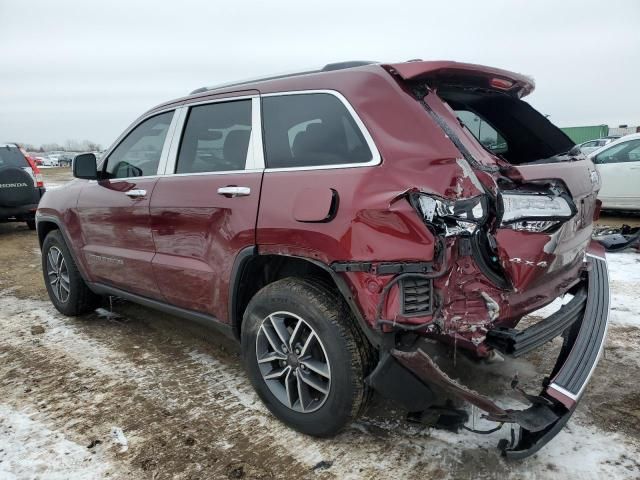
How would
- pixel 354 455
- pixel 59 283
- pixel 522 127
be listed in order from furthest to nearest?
pixel 59 283, pixel 522 127, pixel 354 455

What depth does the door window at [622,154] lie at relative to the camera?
9.13 metres

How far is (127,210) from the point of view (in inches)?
145

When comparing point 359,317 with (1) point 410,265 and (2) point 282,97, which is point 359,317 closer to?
(1) point 410,265

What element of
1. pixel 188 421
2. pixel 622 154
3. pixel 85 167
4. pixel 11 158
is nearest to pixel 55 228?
pixel 85 167

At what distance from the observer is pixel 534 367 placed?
347 centimetres

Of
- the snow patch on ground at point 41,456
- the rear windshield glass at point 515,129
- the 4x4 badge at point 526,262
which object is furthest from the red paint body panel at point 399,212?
the snow patch on ground at point 41,456

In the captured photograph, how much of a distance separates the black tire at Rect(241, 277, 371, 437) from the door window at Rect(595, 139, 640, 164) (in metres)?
8.89

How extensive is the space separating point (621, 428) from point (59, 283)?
474 cm

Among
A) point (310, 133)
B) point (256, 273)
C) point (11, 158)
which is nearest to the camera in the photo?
point (310, 133)

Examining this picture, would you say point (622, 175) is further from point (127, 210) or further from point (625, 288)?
point (127, 210)

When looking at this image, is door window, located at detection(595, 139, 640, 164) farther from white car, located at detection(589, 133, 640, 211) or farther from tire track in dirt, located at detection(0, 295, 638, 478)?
tire track in dirt, located at detection(0, 295, 638, 478)

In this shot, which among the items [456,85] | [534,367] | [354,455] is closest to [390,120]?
[456,85]

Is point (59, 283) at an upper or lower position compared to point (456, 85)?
lower

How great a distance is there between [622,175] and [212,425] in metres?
9.15
